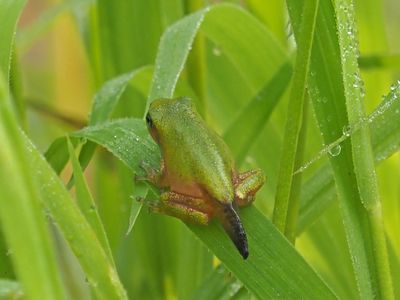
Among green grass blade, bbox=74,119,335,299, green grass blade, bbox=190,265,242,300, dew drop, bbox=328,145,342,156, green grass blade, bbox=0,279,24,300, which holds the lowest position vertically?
green grass blade, bbox=190,265,242,300

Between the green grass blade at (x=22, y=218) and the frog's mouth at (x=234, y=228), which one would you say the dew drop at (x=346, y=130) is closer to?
the frog's mouth at (x=234, y=228)

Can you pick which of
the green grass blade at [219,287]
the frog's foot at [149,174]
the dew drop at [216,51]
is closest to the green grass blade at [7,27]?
the frog's foot at [149,174]

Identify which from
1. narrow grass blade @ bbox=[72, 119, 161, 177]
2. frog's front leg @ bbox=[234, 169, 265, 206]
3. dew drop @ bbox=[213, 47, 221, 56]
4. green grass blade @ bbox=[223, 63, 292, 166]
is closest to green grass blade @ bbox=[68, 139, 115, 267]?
narrow grass blade @ bbox=[72, 119, 161, 177]

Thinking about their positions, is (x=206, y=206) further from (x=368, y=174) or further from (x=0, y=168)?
(x=0, y=168)

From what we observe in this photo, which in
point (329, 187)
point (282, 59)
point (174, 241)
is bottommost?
point (174, 241)

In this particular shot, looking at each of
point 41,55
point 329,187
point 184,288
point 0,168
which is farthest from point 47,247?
point 41,55

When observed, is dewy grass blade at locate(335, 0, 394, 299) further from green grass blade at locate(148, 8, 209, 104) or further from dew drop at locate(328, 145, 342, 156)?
green grass blade at locate(148, 8, 209, 104)

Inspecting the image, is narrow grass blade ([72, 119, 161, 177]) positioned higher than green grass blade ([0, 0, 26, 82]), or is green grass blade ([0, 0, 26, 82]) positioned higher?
green grass blade ([0, 0, 26, 82])
